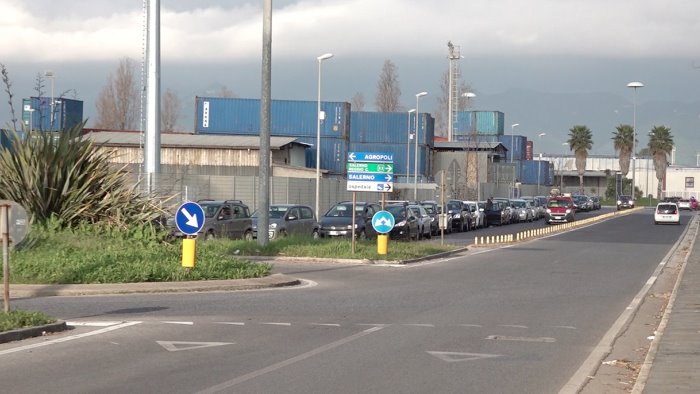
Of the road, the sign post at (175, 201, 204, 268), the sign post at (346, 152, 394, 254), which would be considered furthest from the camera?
the sign post at (346, 152, 394, 254)

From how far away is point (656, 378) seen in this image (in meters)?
10.3

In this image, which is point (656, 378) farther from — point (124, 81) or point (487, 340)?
point (124, 81)

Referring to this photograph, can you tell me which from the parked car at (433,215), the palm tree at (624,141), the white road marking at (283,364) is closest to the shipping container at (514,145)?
the palm tree at (624,141)

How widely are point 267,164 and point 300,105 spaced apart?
54804mm

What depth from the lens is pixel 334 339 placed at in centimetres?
1345

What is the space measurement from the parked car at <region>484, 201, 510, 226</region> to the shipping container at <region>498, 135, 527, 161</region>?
5495cm

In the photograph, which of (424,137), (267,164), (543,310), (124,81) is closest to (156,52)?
(267,164)

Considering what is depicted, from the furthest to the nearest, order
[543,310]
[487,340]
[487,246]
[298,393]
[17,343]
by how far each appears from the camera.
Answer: [487,246]
[543,310]
[487,340]
[17,343]
[298,393]

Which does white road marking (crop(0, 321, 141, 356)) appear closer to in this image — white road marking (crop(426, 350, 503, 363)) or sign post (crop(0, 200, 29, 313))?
sign post (crop(0, 200, 29, 313))

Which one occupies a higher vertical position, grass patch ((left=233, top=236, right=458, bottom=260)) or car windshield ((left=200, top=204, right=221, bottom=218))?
car windshield ((left=200, top=204, right=221, bottom=218))

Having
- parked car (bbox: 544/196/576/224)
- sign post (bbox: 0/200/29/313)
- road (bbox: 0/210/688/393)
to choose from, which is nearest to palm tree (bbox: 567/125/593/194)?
parked car (bbox: 544/196/576/224)

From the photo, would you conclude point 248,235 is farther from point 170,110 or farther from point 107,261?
point 170,110

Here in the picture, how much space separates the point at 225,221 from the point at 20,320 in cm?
2032

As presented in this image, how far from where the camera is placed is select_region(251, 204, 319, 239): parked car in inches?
1437
